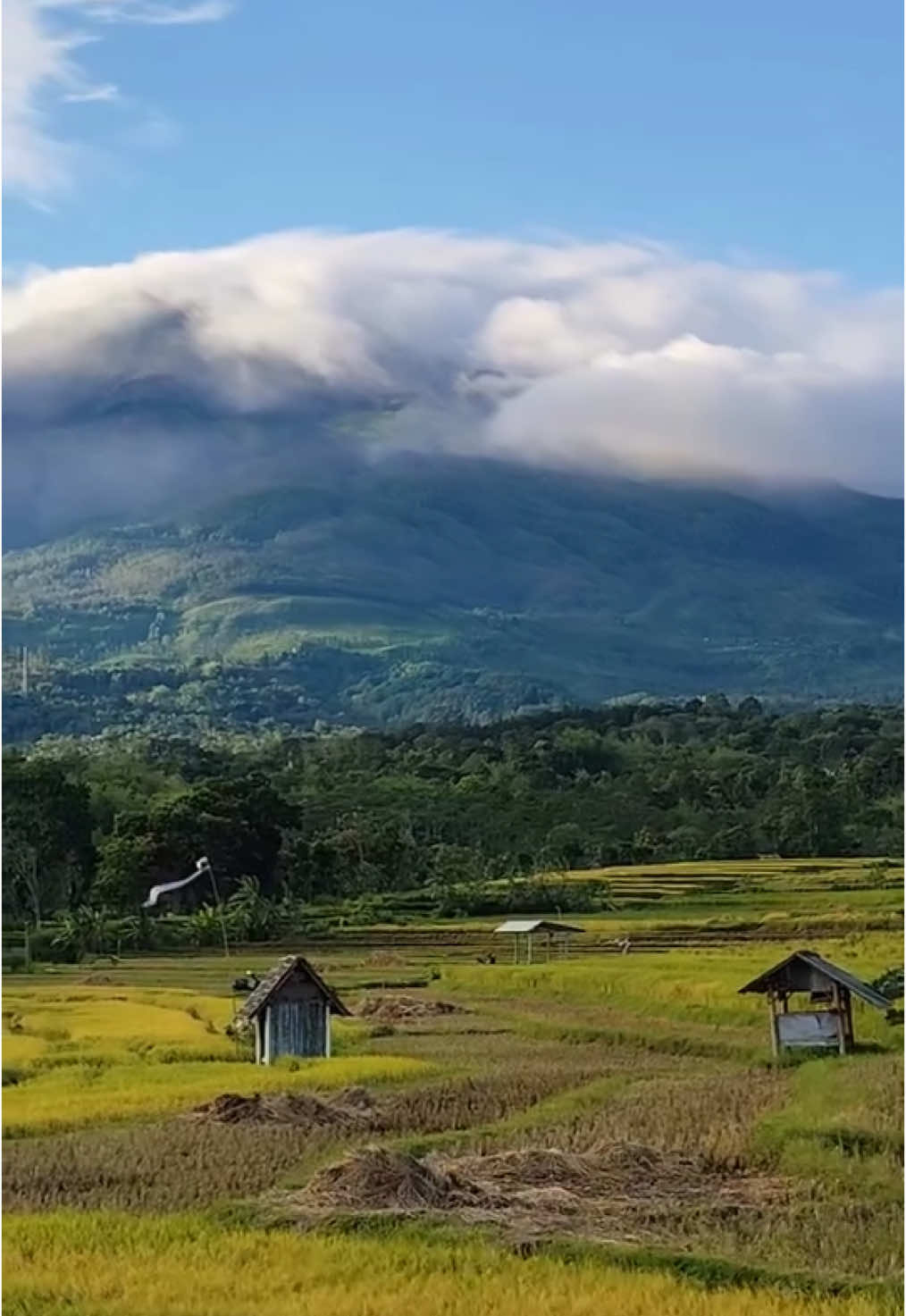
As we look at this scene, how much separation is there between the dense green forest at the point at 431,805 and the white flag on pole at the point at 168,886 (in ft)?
0.08

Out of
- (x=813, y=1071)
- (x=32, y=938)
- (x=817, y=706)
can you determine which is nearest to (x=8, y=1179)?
(x=32, y=938)

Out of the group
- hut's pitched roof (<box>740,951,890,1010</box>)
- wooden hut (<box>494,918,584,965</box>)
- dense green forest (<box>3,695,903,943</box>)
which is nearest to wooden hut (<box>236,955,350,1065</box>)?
dense green forest (<box>3,695,903,943</box>)

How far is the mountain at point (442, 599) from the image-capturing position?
19.8 feet

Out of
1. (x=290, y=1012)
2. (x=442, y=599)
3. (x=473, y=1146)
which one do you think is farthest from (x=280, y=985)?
(x=442, y=599)

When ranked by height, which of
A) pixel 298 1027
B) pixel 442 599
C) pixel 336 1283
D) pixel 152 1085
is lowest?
pixel 336 1283

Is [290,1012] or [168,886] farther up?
[168,886]

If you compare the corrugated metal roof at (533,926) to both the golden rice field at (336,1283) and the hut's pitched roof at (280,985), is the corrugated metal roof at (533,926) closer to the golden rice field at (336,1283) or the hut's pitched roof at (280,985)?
the hut's pitched roof at (280,985)

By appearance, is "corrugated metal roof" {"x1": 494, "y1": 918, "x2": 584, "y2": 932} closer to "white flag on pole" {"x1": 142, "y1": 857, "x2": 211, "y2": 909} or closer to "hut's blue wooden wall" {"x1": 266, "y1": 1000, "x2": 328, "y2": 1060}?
"hut's blue wooden wall" {"x1": 266, "y1": 1000, "x2": 328, "y2": 1060}

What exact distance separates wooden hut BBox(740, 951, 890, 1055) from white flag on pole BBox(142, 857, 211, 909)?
1773 millimetres

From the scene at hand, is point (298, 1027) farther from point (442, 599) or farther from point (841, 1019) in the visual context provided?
point (841, 1019)

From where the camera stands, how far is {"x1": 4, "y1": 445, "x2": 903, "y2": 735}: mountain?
603cm

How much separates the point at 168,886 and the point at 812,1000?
2.09 metres

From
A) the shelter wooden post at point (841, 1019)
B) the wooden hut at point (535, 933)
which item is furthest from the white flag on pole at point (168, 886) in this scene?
the shelter wooden post at point (841, 1019)

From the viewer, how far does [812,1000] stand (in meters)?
5.59
